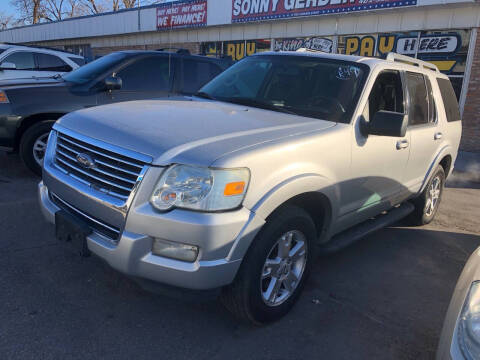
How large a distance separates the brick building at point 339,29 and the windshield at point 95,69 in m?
7.84

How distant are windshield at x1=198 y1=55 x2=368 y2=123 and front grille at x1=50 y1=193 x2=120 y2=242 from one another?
1707 millimetres

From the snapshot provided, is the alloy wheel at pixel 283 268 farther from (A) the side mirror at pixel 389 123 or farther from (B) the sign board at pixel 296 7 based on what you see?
(B) the sign board at pixel 296 7

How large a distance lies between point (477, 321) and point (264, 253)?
3.93 feet

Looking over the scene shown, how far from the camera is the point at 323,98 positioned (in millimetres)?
3475

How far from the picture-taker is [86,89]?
18.4 ft

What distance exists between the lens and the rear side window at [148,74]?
6000 mm

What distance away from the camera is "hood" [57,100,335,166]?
7.71 ft

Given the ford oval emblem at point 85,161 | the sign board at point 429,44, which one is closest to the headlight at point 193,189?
the ford oval emblem at point 85,161

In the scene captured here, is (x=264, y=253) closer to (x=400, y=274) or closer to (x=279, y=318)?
(x=279, y=318)

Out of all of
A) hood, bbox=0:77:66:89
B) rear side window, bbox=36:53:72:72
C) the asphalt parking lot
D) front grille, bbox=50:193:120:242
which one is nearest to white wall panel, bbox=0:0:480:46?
rear side window, bbox=36:53:72:72

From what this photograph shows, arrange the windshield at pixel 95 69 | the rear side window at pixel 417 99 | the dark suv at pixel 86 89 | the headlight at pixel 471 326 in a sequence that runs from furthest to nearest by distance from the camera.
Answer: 1. the windshield at pixel 95 69
2. the dark suv at pixel 86 89
3. the rear side window at pixel 417 99
4. the headlight at pixel 471 326

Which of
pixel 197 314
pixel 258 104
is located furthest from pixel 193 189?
pixel 258 104

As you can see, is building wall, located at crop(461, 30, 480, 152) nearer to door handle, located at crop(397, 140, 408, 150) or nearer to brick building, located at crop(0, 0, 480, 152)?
brick building, located at crop(0, 0, 480, 152)

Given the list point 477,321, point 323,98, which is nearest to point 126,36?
point 323,98
